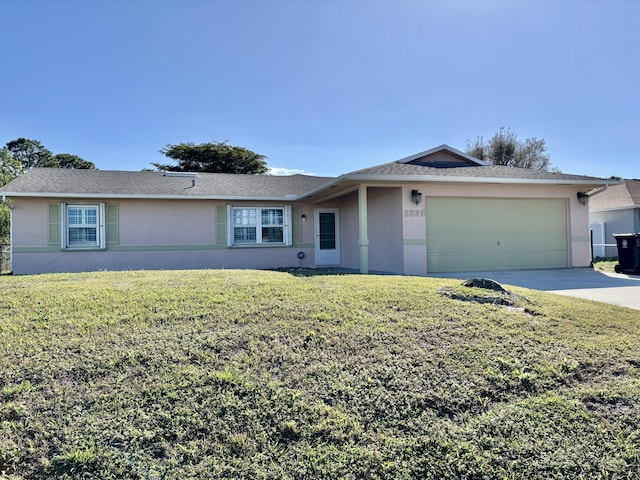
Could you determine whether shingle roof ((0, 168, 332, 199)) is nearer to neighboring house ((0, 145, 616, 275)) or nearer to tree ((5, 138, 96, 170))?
neighboring house ((0, 145, 616, 275))

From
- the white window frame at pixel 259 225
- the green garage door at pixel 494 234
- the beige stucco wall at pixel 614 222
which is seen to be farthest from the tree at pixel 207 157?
the beige stucco wall at pixel 614 222

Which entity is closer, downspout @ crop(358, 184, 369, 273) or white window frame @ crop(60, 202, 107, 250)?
downspout @ crop(358, 184, 369, 273)

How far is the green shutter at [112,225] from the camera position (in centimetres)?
1290

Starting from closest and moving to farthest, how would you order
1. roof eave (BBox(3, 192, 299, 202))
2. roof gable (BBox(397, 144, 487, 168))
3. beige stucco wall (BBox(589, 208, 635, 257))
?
1. roof eave (BBox(3, 192, 299, 202))
2. roof gable (BBox(397, 144, 487, 168))
3. beige stucco wall (BBox(589, 208, 635, 257))

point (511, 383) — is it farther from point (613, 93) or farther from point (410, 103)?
point (613, 93)

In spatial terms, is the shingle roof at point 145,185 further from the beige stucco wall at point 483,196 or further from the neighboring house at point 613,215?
the neighboring house at point 613,215

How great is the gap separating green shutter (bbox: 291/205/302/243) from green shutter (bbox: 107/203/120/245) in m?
5.71

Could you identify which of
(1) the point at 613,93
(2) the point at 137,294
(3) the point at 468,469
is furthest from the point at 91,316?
(1) the point at 613,93

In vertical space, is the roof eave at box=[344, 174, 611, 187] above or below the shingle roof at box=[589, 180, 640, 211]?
below

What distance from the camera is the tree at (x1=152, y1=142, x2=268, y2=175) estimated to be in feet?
107

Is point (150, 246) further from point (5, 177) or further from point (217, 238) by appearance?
point (5, 177)

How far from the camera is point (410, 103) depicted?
13.3 meters

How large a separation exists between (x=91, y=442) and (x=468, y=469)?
251cm

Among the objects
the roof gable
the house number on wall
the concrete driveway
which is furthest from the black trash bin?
the house number on wall
